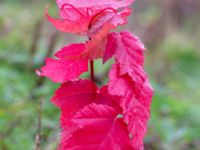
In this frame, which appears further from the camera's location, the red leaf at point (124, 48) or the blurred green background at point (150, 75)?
the blurred green background at point (150, 75)

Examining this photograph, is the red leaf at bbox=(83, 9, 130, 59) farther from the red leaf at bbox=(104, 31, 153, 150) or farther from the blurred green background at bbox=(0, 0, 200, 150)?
the blurred green background at bbox=(0, 0, 200, 150)

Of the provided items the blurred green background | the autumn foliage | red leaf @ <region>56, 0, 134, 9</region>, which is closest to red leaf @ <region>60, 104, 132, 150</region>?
the autumn foliage

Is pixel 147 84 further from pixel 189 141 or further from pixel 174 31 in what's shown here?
pixel 174 31

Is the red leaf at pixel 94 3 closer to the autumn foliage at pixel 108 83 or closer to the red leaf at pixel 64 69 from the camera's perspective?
the autumn foliage at pixel 108 83

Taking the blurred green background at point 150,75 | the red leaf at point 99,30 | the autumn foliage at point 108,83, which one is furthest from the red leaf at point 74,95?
the blurred green background at point 150,75

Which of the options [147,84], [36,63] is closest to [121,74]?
[147,84]

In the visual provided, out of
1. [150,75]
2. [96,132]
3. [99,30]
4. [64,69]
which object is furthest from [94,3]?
[150,75]
